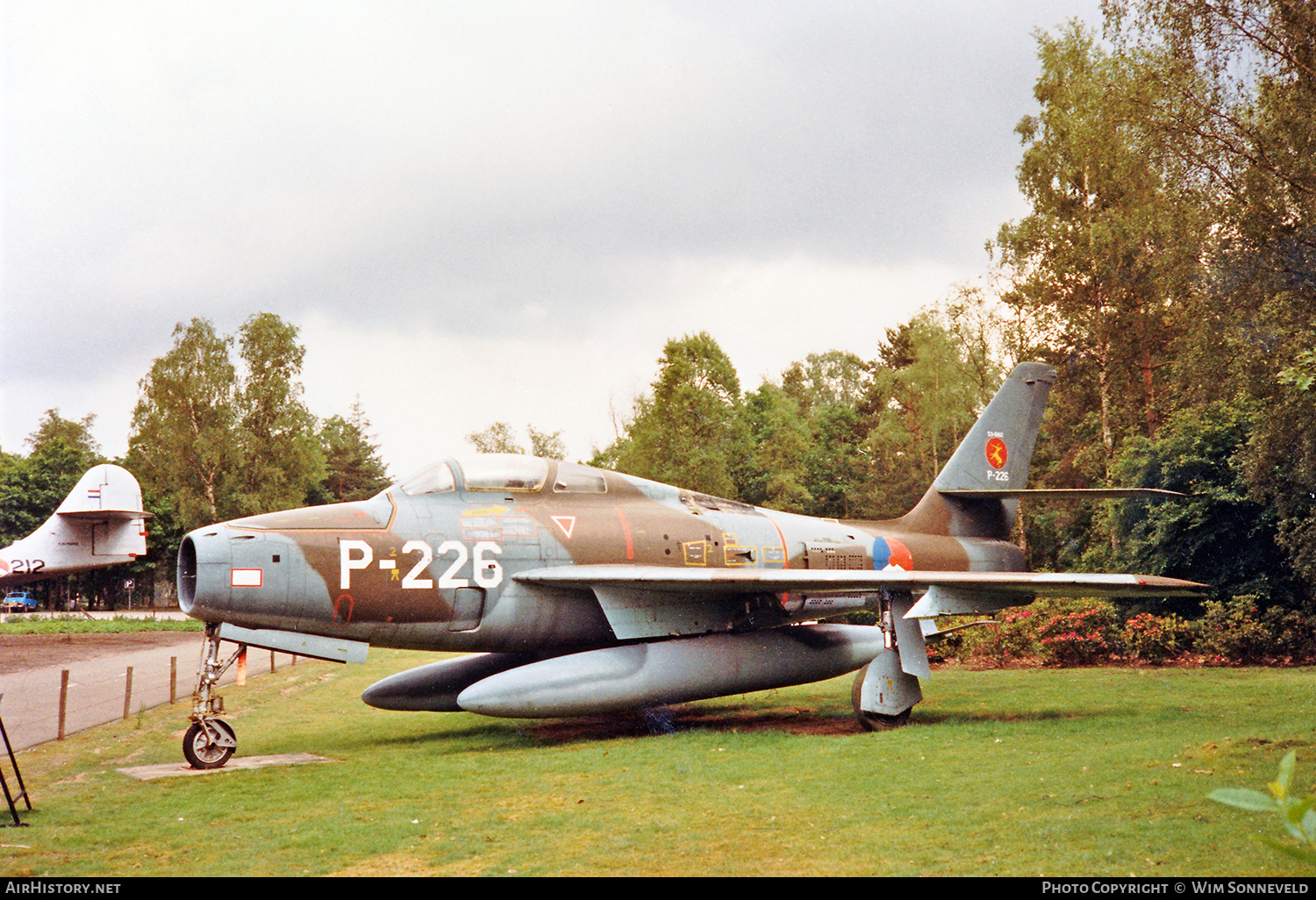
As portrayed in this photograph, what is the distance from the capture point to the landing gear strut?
1052 centimetres

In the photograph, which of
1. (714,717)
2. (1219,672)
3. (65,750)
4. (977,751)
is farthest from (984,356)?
(65,750)

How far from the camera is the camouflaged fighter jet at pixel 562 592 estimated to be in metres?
11.1

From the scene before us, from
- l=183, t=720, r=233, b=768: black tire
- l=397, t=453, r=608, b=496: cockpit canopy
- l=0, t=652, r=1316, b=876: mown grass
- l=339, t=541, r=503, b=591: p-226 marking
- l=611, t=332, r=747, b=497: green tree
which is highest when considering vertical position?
l=611, t=332, r=747, b=497: green tree

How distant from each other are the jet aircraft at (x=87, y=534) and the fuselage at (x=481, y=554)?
24.8m

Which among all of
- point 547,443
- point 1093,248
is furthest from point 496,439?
point 1093,248

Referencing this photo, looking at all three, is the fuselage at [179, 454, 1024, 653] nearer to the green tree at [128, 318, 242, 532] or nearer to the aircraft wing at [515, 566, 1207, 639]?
the aircraft wing at [515, 566, 1207, 639]

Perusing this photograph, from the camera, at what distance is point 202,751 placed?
416 inches

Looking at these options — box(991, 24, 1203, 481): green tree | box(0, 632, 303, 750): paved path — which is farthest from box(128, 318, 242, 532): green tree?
box(991, 24, 1203, 481): green tree

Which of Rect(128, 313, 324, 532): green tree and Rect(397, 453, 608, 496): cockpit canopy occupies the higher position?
Rect(128, 313, 324, 532): green tree

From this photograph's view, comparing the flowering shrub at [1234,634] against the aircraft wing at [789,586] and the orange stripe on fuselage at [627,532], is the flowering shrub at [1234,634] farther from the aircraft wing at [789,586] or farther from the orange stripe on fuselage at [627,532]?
the orange stripe on fuselage at [627,532]

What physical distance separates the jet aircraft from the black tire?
25.1 m

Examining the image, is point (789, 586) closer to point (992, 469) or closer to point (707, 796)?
point (707, 796)

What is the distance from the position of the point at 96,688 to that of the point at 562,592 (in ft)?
43.1

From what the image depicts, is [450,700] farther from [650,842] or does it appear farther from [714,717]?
[650,842]
